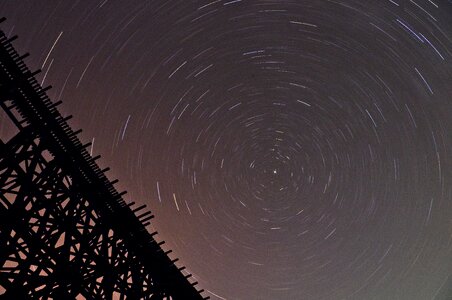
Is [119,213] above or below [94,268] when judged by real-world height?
above

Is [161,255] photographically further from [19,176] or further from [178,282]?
[19,176]

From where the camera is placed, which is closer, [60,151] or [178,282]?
[60,151]

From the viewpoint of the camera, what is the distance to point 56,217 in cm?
757

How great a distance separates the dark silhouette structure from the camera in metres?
6.56

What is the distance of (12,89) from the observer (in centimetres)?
714

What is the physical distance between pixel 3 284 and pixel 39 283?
0.83 metres

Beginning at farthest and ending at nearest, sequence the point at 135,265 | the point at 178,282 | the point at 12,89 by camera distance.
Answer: the point at 178,282
the point at 135,265
the point at 12,89

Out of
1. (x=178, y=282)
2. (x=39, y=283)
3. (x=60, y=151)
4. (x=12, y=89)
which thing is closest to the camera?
(x=39, y=283)

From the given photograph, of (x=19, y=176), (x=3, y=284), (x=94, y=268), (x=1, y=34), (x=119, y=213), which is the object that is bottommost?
(x=3, y=284)

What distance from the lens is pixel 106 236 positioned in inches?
349

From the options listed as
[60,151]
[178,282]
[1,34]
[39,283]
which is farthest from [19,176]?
[178,282]

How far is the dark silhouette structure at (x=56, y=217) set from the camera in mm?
6562

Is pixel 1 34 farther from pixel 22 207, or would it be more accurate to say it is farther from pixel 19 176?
pixel 22 207

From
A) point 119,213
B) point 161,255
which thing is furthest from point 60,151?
point 161,255
